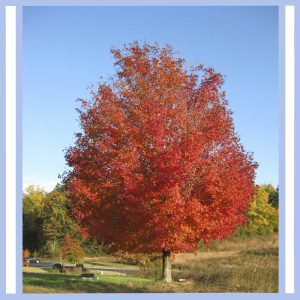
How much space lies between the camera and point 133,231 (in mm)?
13734

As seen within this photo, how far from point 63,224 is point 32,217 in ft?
2.97

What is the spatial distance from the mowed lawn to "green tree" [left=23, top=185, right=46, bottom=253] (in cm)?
79

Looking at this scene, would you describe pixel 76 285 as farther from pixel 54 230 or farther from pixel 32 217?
pixel 32 217

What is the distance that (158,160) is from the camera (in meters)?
13.1

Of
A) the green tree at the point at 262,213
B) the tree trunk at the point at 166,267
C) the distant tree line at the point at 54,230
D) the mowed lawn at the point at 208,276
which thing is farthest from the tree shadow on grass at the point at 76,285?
the green tree at the point at 262,213

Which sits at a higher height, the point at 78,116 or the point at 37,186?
the point at 78,116

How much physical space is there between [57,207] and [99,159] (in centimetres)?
205

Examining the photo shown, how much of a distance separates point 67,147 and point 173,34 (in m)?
3.90

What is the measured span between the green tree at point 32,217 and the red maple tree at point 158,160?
2.86 ft

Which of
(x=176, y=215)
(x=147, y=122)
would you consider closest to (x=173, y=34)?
(x=147, y=122)
